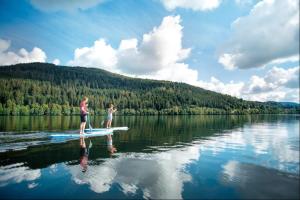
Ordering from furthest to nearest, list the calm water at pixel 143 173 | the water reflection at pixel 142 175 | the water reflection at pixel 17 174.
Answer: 1. the water reflection at pixel 17 174
2. the water reflection at pixel 142 175
3. the calm water at pixel 143 173

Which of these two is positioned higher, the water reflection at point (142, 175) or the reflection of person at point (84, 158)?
the reflection of person at point (84, 158)

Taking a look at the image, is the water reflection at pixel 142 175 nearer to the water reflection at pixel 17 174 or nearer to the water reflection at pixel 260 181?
the water reflection at pixel 17 174

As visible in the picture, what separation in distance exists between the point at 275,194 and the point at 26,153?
19.3 meters

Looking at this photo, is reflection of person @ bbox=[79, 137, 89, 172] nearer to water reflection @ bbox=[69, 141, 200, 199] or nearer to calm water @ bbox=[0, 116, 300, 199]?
calm water @ bbox=[0, 116, 300, 199]

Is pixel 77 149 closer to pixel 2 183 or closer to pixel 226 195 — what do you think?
pixel 2 183

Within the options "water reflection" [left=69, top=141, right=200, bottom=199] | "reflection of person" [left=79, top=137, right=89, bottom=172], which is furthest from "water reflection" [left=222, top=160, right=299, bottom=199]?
"reflection of person" [left=79, top=137, right=89, bottom=172]

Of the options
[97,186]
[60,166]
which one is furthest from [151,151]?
[97,186]

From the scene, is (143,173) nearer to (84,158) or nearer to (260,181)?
(84,158)

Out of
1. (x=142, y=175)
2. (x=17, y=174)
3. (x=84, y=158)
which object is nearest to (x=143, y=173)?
(x=142, y=175)

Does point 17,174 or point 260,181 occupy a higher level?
point 17,174

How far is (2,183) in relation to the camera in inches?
563

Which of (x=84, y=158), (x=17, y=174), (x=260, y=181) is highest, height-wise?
(x=84, y=158)

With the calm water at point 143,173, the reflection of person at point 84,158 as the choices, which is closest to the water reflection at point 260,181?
the calm water at point 143,173

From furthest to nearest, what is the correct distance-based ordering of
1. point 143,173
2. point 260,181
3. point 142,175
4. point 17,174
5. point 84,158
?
point 84,158 → point 143,173 → point 142,175 → point 17,174 → point 260,181
